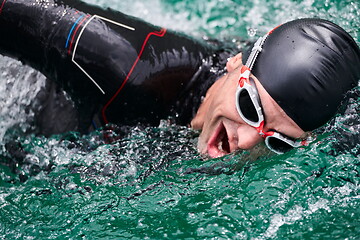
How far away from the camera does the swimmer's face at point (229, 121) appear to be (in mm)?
2426

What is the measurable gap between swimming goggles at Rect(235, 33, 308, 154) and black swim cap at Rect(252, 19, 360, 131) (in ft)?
0.22

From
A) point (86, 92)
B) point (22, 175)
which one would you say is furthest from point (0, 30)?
point (22, 175)

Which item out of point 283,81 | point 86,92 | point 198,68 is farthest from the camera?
point 198,68

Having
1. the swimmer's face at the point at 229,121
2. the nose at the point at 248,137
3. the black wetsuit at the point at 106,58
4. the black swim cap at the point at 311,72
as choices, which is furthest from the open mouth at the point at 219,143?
the black swim cap at the point at 311,72

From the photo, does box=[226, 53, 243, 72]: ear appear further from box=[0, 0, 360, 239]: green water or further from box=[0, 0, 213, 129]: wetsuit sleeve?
box=[0, 0, 360, 239]: green water

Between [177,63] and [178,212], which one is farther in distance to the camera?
[177,63]

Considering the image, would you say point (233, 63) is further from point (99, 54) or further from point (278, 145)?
point (99, 54)

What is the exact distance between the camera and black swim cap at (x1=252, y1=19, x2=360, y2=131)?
2324 mm

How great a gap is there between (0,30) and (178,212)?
1373 mm

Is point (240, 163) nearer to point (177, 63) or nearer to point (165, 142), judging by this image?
point (165, 142)

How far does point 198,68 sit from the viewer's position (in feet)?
9.53

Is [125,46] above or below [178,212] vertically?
above

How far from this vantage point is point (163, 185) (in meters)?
2.67

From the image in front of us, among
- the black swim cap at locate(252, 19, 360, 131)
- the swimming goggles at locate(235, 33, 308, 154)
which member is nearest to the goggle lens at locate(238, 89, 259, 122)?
the swimming goggles at locate(235, 33, 308, 154)
